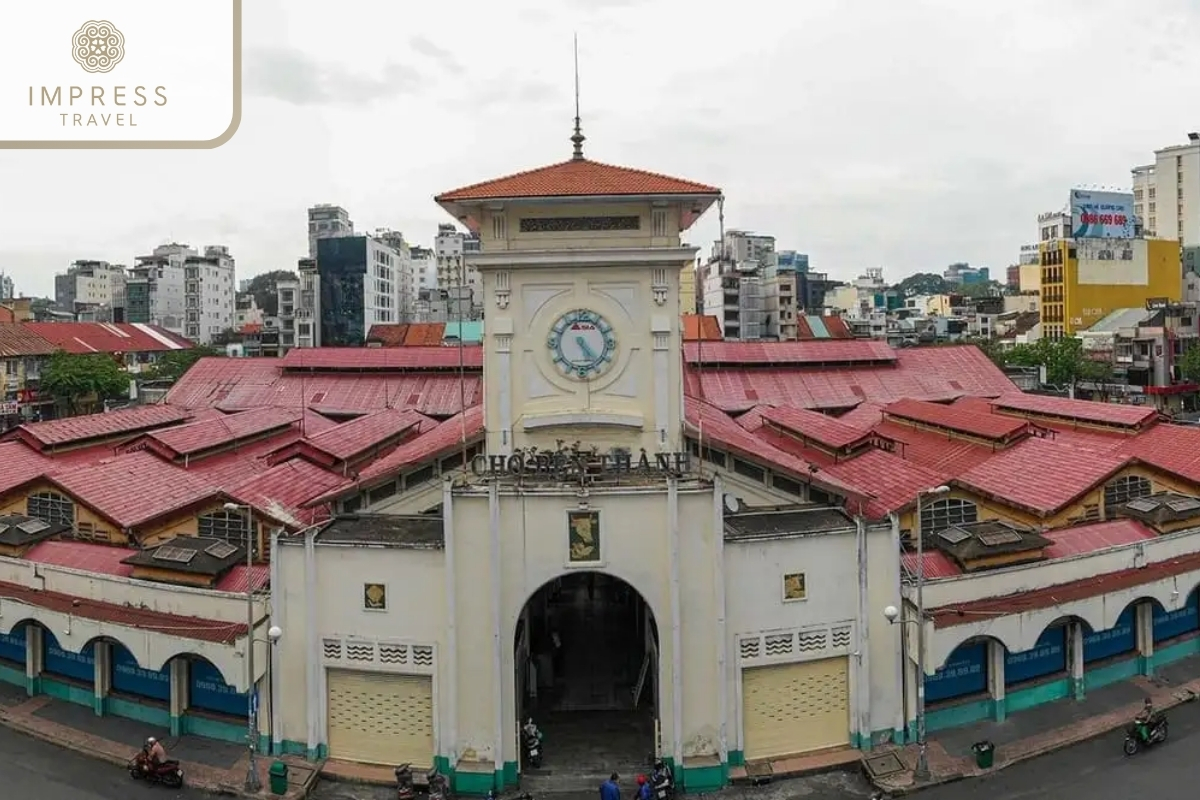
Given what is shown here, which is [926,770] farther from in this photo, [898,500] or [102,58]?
[102,58]

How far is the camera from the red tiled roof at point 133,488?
32.8m

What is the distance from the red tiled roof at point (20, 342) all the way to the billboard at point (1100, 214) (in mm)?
113409

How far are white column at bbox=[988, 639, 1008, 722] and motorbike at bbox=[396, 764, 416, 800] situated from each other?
17.7m

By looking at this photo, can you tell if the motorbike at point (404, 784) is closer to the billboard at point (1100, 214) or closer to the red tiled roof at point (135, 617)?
the red tiled roof at point (135, 617)

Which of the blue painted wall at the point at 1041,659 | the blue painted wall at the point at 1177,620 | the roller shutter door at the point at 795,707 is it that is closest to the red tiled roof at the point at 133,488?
the roller shutter door at the point at 795,707

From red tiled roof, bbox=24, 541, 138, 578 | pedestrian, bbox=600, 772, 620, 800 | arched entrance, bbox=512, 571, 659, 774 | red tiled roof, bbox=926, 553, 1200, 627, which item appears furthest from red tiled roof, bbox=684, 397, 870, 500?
red tiled roof, bbox=24, 541, 138, 578

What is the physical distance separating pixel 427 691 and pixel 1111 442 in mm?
34653

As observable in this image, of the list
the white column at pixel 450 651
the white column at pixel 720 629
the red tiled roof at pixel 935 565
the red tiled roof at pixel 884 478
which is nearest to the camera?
the white column at pixel 450 651

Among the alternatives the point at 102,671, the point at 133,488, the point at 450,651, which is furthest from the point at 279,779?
the point at 133,488

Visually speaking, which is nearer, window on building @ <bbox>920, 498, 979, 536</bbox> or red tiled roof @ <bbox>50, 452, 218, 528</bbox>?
red tiled roof @ <bbox>50, 452, 218, 528</bbox>

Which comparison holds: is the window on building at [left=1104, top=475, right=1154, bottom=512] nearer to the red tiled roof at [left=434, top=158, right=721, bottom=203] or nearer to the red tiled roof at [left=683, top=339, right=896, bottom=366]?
the red tiled roof at [left=434, top=158, right=721, bottom=203]

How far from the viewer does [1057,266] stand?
342 ft

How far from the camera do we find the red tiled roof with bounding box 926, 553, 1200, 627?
26.6 m

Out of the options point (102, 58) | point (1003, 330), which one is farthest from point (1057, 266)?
point (102, 58)
